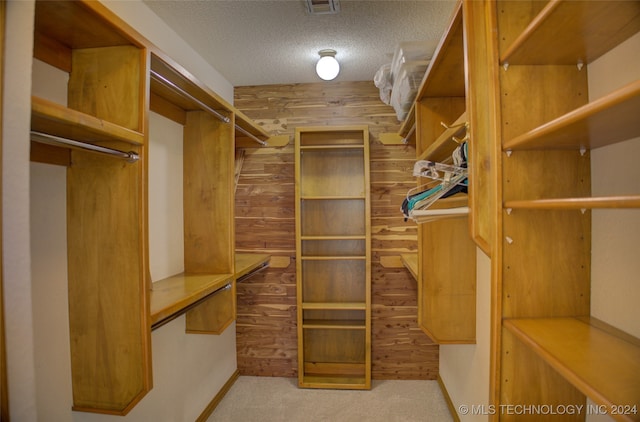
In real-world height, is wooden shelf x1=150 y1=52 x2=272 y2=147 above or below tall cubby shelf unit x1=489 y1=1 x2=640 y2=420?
above

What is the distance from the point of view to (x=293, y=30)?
2.07 meters

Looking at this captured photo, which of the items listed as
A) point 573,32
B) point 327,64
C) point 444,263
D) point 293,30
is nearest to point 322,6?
point 293,30

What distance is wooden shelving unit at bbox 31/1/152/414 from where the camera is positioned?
3.99ft

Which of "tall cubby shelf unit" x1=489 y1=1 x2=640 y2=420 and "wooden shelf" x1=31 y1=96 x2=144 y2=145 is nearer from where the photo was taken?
"wooden shelf" x1=31 y1=96 x2=144 y2=145

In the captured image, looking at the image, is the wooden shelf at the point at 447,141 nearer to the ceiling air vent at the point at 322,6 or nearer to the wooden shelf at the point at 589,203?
the wooden shelf at the point at 589,203

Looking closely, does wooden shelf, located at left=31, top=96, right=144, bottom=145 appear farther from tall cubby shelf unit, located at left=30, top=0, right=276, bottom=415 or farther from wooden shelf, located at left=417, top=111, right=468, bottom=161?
wooden shelf, located at left=417, top=111, right=468, bottom=161

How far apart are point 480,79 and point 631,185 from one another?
54 centimetres

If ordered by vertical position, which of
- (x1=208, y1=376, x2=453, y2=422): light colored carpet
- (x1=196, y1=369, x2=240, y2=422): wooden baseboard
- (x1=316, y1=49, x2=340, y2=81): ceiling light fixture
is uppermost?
(x1=316, y1=49, x2=340, y2=81): ceiling light fixture

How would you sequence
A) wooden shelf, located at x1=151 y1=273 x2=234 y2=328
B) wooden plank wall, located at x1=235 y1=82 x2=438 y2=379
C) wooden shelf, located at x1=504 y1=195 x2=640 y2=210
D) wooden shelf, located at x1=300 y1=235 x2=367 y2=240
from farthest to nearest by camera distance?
wooden plank wall, located at x1=235 y1=82 x2=438 y2=379 < wooden shelf, located at x1=300 y1=235 x2=367 y2=240 < wooden shelf, located at x1=151 y1=273 x2=234 y2=328 < wooden shelf, located at x1=504 y1=195 x2=640 y2=210

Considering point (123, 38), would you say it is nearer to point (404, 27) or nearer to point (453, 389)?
point (404, 27)

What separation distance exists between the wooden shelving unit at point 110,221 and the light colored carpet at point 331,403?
1.51 meters

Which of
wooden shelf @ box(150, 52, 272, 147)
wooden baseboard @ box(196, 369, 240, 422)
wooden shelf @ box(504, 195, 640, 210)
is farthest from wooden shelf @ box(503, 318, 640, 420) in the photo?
wooden baseboard @ box(196, 369, 240, 422)

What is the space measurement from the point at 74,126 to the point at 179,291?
0.95 m

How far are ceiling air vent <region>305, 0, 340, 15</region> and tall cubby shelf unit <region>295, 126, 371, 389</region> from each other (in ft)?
3.93
